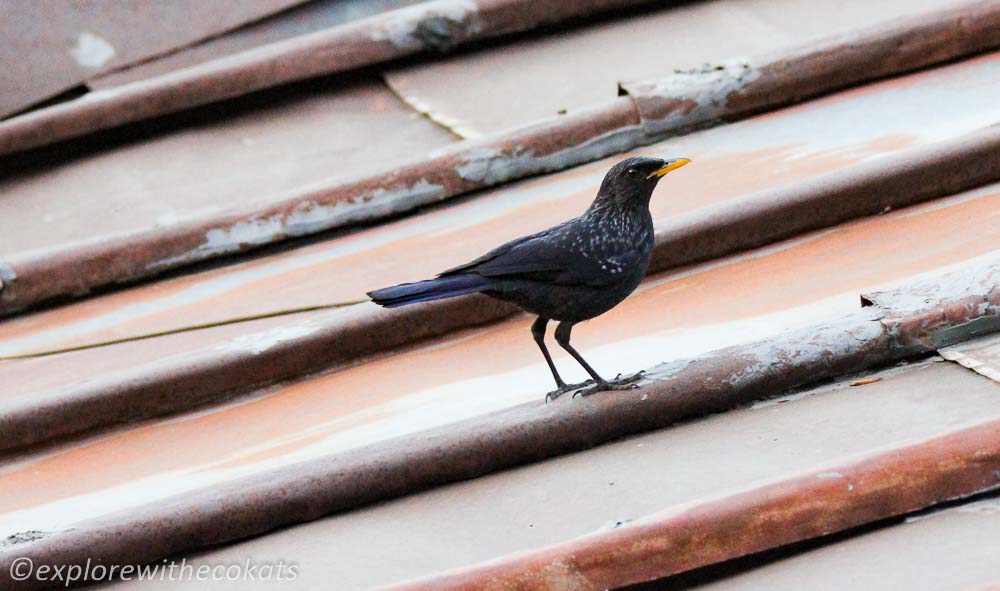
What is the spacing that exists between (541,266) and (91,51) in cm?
388

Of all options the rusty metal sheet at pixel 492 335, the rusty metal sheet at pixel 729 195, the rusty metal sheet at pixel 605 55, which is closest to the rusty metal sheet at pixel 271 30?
the rusty metal sheet at pixel 605 55

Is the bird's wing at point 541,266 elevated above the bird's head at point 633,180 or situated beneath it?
situated beneath

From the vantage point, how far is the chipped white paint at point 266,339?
404 cm

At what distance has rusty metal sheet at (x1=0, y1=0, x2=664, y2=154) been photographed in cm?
596

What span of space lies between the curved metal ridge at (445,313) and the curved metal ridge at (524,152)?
1.05 m

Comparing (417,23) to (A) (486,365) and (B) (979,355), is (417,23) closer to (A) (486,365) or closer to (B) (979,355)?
(A) (486,365)

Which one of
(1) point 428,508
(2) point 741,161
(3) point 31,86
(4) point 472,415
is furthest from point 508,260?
(3) point 31,86

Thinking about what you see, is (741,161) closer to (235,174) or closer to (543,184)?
(543,184)

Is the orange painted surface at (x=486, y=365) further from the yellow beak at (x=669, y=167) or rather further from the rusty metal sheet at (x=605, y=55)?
the rusty metal sheet at (x=605, y=55)

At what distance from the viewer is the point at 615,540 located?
262 centimetres

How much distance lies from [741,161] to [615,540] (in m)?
2.53

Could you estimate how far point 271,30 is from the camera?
662 cm

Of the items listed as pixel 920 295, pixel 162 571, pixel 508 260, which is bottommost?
pixel 162 571

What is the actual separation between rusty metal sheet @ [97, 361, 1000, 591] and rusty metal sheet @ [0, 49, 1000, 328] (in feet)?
3.62
